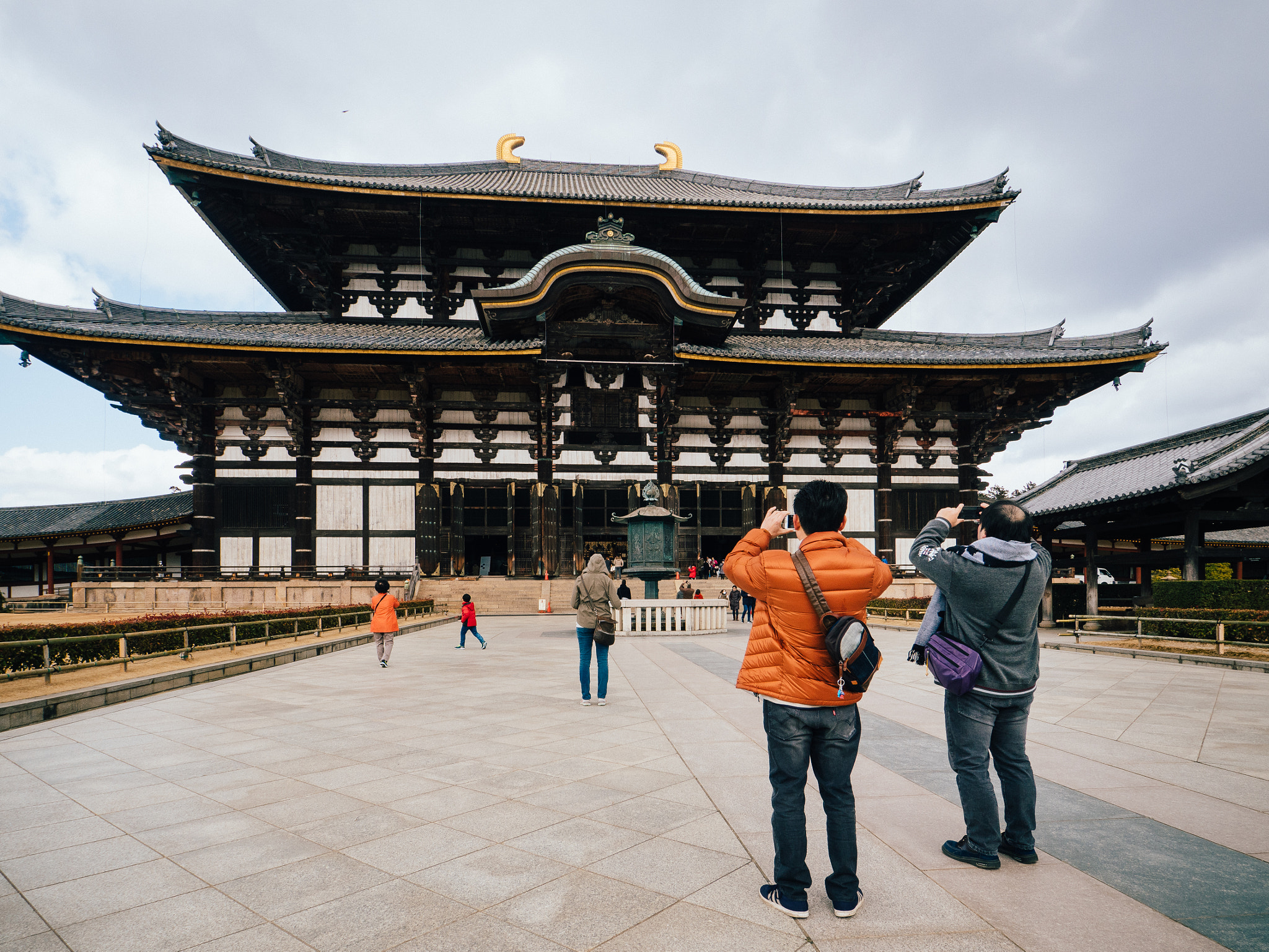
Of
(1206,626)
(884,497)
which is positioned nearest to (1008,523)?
(1206,626)

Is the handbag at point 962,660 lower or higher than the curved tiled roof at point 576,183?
lower

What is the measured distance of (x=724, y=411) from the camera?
22.0 metres

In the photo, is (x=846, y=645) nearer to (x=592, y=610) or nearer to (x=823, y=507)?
(x=823, y=507)

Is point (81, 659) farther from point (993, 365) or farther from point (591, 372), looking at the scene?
point (993, 365)

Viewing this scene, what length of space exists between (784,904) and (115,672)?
9.83 m

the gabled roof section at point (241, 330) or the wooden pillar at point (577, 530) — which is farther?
the wooden pillar at point (577, 530)

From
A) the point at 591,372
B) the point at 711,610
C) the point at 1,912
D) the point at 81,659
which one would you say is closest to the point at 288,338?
the point at 591,372

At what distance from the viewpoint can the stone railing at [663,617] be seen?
1459 cm

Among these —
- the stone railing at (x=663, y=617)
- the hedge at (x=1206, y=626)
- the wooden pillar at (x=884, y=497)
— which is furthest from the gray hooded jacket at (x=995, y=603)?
the wooden pillar at (x=884, y=497)

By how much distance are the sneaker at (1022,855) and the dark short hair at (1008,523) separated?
5.11 ft

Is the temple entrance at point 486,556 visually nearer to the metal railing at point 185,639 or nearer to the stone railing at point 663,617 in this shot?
the metal railing at point 185,639

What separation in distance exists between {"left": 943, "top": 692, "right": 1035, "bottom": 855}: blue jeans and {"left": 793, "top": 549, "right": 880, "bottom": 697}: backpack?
0.96 m

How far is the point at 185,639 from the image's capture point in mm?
10359

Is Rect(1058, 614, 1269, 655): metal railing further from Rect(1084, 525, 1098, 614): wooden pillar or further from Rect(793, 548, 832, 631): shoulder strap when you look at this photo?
Rect(793, 548, 832, 631): shoulder strap
